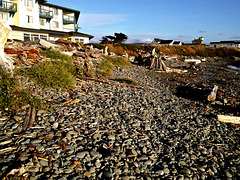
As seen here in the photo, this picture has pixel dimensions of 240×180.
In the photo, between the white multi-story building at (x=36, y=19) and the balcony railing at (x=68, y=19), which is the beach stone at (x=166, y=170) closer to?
the white multi-story building at (x=36, y=19)

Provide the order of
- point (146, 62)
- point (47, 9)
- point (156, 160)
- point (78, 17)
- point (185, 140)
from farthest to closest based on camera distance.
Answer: point (78, 17) → point (47, 9) → point (146, 62) → point (185, 140) → point (156, 160)

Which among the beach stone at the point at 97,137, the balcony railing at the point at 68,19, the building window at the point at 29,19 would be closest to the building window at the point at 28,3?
the building window at the point at 29,19

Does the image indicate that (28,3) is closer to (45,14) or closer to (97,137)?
(45,14)

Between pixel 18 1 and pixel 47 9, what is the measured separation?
6.89 metres

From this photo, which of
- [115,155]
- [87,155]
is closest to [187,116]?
[115,155]

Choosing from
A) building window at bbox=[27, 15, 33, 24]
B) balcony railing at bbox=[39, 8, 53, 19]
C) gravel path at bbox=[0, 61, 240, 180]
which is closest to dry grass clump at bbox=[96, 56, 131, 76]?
gravel path at bbox=[0, 61, 240, 180]

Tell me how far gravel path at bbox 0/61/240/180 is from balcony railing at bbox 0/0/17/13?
35.0 metres

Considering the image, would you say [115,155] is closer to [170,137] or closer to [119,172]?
[119,172]

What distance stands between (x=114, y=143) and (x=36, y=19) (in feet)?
134

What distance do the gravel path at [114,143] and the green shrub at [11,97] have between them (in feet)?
1.35

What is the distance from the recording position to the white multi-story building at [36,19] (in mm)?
32812

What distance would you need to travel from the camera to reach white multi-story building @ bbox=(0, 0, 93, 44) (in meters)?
32.8

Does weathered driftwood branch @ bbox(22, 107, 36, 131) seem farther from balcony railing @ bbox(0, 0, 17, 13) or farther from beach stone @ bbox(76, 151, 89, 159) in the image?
balcony railing @ bbox(0, 0, 17, 13)

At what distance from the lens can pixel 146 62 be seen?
2353cm
